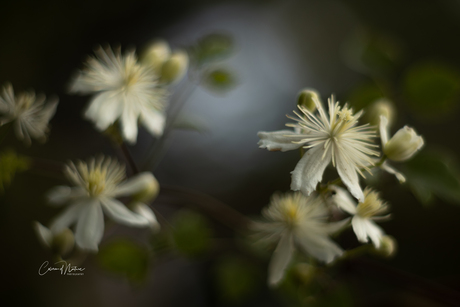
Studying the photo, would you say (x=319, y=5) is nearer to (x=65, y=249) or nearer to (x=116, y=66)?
(x=116, y=66)

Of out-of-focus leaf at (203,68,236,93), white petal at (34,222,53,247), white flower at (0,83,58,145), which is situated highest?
out-of-focus leaf at (203,68,236,93)

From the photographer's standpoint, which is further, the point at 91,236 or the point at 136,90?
the point at 136,90

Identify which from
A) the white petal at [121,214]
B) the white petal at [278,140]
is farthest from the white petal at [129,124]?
the white petal at [278,140]

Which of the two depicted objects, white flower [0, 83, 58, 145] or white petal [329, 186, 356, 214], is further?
white flower [0, 83, 58, 145]

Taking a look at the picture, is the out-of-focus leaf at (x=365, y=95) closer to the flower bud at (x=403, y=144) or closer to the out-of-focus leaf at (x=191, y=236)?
the flower bud at (x=403, y=144)

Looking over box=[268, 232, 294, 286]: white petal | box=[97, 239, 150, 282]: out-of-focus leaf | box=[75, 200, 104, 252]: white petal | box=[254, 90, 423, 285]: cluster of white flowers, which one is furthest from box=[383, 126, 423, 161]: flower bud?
box=[97, 239, 150, 282]: out-of-focus leaf

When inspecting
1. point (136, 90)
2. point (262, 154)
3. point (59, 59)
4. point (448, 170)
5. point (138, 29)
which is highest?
point (138, 29)

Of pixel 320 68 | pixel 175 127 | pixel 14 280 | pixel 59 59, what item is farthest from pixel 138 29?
pixel 175 127

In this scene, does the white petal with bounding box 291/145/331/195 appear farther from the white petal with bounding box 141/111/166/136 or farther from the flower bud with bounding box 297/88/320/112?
the white petal with bounding box 141/111/166/136
